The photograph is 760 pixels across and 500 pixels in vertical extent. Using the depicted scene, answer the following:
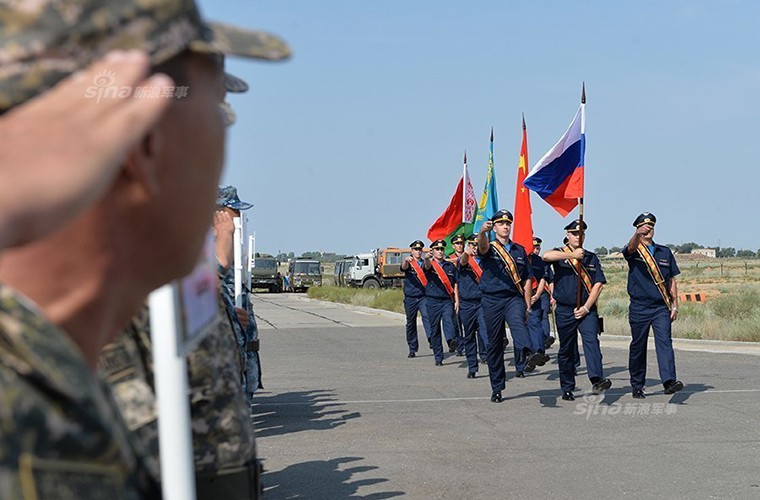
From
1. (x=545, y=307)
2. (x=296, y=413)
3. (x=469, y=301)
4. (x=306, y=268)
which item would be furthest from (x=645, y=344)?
(x=306, y=268)

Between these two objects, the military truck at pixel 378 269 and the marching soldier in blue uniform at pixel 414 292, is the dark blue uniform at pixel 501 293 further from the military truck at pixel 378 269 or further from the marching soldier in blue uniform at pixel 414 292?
the military truck at pixel 378 269

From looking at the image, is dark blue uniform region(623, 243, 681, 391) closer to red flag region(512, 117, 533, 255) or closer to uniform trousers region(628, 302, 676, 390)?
uniform trousers region(628, 302, 676, 390)

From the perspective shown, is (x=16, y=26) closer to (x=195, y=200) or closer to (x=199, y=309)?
(x=195, y=200)

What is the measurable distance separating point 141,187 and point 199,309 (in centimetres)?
74

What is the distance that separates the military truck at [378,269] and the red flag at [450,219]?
34.2m

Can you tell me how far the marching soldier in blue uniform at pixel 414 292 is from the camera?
1694 cm

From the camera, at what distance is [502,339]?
11156mm

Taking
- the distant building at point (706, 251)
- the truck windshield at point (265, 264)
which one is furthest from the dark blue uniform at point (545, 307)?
the distant building at point (706, 251)

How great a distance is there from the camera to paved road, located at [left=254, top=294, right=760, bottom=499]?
683 cm

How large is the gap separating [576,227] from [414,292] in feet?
20.9

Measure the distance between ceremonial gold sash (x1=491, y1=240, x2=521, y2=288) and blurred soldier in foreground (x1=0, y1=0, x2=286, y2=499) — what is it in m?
10.4

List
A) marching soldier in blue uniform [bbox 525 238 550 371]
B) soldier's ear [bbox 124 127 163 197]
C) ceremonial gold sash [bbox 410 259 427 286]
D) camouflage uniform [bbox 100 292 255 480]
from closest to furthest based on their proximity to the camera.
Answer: soldier's ear [bbox 124 127 163 197], camouflage uniform [bbox 100 292 255 480], marching soldier in blue uniform [bbox 525 238 550 371], ceremonial gold sash [bbox 410 259 427 286]

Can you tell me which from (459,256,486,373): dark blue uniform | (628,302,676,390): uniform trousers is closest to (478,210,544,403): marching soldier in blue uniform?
(628,302,676,390): uniform trousers

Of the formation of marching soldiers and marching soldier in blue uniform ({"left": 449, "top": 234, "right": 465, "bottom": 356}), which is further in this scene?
marching soldier in blue uniform ({"left": 449, "top": 234, "right": 465, "bottom": 356})
